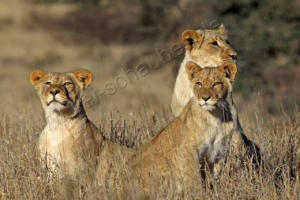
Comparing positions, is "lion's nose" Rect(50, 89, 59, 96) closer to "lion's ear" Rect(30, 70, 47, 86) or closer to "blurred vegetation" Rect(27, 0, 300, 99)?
"lion's ear" Rect(30, 70, 47, 86)

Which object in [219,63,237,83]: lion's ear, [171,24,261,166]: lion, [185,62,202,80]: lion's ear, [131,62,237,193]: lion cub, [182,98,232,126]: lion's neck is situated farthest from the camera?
[171,24,261,166]: lion

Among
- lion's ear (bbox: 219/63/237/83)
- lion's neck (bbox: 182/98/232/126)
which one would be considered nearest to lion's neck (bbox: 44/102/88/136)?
lion's neck (bbox: 182/98/232/126)

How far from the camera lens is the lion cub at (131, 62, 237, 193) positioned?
14.6ft

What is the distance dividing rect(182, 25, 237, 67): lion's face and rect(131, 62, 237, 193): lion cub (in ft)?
3.86

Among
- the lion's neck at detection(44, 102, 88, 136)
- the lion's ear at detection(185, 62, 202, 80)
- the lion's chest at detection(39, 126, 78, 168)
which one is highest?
the lion's ear at detection(185, 62, 202, 80)

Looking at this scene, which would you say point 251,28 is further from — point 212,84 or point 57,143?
point 57,143

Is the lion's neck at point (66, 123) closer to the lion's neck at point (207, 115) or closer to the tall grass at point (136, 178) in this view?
the tall grass at point (136, 178)

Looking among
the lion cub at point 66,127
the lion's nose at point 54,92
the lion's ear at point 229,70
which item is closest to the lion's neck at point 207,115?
the lion's ear at point 229,70

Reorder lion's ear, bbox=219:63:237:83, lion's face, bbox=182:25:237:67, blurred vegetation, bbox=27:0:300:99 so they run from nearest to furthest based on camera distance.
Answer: lion's ear, bbox=219:63:237:83, lion's face, bbox=182:25:237:67, blurred vegetation, bbox=27:0:300:99

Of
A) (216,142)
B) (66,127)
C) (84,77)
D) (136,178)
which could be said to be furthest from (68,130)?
(216,142)

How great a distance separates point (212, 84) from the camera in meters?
4.58

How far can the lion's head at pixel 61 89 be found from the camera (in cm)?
468

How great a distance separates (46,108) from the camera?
480 centimetres

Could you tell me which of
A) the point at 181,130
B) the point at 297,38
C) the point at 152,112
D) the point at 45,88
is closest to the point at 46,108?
the point at 45,88
